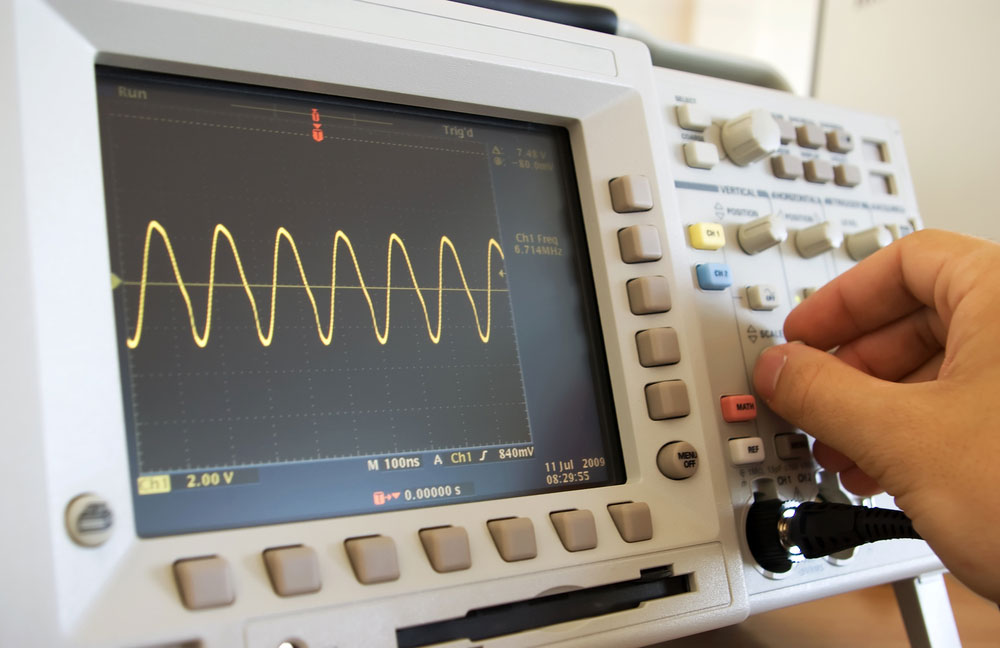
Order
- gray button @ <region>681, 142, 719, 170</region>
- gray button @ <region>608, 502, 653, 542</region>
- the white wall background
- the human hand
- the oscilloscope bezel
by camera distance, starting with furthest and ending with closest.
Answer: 1. the white wall background
2. gray button @ <region>681, 142, 719, 170</region>
3. gray button @ <region>608, 502, 653, 542</region>
4. the human hand
5. the oscilloscope bezel

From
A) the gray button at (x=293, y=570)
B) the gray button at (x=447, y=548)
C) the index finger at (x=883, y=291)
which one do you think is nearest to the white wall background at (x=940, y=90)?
the index finger at (x=883, y=291)

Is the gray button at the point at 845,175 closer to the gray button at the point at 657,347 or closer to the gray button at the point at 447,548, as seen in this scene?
the gray button at the point at 657,347

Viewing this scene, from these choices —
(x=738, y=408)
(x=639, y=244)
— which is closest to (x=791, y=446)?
(x=738, y=408)

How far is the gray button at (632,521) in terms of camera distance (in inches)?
34.3

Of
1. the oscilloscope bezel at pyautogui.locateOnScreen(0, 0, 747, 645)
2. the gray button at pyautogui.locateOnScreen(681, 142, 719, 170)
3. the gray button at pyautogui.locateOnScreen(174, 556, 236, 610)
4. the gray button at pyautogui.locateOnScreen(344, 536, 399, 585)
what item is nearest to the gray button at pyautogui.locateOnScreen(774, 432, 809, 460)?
the oscilloscope bezel at pyautogui.locateOnScreen(0, 0, 747, 645)

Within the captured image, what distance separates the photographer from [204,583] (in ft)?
2.20

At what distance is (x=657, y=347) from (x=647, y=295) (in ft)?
0.19

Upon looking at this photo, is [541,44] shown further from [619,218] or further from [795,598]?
[795,598]

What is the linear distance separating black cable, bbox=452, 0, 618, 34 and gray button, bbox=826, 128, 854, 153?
0.37 m

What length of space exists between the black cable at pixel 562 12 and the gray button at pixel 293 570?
62 cm

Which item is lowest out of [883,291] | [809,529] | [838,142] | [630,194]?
[809,529]

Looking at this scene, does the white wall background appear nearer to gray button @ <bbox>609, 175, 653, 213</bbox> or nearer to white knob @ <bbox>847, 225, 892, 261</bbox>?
white knob @ <bbox>847, 225, 892, 261</bbox>

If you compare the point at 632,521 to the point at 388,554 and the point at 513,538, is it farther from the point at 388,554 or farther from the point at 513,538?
the point at 388,554

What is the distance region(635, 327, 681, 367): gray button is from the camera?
95cm
